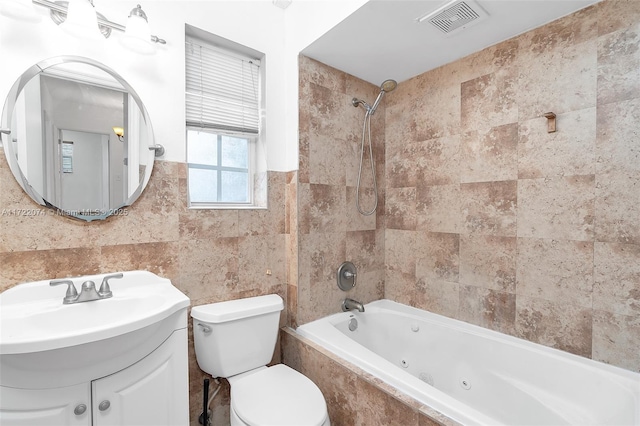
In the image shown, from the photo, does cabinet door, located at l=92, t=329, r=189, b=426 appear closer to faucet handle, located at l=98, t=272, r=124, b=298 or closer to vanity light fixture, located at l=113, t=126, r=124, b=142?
faucet handle, located at l=98, t=272, r=124, b=298

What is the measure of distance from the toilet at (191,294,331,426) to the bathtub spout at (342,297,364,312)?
0.59 m

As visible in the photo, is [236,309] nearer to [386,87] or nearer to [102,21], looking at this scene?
[102,21]

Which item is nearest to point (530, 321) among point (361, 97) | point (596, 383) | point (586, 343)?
point (586, 343)

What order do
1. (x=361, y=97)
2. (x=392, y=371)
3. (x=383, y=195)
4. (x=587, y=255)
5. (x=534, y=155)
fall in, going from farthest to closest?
(x=383, y=195), (x=361, y=97), (x=534, y=155), (x=587, y=255), (x=392, y=371)

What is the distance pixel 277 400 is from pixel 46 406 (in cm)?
81

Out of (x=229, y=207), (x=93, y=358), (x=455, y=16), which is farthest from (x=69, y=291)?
(x=455, y=16)

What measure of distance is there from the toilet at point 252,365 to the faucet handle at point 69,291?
50cm

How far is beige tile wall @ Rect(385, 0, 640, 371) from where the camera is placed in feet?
4.59

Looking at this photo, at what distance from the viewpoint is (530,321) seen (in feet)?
5.49

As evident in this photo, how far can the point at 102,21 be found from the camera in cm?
133

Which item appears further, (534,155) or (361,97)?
(361,97)

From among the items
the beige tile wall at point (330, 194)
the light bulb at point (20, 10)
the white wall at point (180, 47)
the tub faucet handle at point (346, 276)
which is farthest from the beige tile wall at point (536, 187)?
the light bulb at point (20, 10)

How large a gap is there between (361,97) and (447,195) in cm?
95

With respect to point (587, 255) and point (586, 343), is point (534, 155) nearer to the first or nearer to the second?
point (587, 255)
